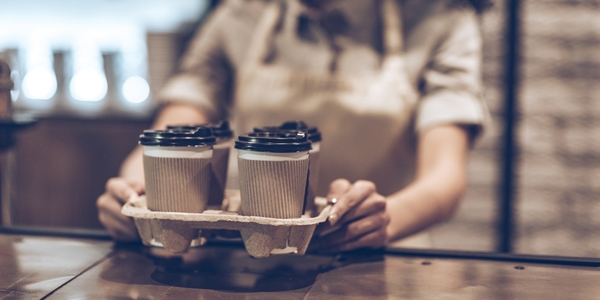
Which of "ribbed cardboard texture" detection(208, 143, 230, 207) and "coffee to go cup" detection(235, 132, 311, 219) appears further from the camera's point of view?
"ribbed cardboard texture" detection(208, 143, 230, 207)

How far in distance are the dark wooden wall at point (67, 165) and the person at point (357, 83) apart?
3.22 ft

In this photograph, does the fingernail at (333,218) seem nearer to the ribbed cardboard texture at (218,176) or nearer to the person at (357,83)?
the ribbed cardboard texture at (218,176)

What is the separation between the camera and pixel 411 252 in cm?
96

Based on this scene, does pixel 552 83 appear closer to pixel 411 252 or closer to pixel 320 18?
pixel 320 18

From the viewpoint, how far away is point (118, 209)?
1.01 meters

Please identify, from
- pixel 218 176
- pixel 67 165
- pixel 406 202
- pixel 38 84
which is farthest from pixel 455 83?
pixel 38 84

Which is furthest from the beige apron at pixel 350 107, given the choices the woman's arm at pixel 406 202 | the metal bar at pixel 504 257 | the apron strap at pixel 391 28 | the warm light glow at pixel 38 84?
the warm light glow at pixel 38 84

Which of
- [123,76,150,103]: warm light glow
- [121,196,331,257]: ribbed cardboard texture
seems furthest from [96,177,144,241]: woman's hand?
[123,76,150,103]: warm light glow

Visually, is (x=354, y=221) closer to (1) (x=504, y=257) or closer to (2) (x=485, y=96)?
(1) (x=504, y=257)

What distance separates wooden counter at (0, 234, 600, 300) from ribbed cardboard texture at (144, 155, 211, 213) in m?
0.11

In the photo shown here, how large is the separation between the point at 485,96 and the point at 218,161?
151cm

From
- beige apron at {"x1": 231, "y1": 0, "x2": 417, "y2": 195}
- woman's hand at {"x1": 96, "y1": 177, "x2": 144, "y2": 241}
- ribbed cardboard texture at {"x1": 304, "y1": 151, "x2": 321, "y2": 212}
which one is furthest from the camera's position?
beige apron at {"x1": 231, "y1": 0, "x2": 417, "y2": 195}

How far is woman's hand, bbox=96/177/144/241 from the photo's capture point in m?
0.97

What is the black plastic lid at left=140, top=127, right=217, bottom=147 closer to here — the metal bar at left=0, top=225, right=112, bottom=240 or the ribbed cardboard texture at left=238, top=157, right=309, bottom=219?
the ribbed cardboard texture at left=238, top=157, right=309, bottom=219
